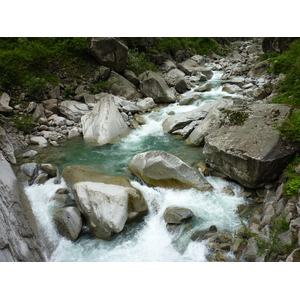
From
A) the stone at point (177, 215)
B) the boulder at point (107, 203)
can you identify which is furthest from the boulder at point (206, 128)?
the boulder at point (107, 203)

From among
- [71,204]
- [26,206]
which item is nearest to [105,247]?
[71,204]

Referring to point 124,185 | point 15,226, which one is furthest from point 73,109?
point 15,226

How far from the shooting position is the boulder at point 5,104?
10.6 m

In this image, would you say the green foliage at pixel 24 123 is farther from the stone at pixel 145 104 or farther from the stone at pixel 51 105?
the stone at pixel 145 104

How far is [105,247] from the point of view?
212 inches

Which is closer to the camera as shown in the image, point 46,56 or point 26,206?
point 26,206

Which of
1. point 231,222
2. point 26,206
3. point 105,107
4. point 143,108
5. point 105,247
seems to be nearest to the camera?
point 105,247

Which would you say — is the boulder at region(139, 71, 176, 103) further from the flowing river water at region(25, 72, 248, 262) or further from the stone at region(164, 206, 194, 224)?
the stone at region(164, 206, 194, 224)

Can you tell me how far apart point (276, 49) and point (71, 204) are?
19089mm

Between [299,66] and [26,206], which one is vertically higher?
[299,66]

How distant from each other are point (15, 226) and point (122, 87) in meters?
11.1

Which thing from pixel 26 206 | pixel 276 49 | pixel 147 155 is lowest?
pixel 26 206

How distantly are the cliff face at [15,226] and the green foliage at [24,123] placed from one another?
403 centimetres

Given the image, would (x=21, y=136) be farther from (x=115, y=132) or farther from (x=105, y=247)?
(x=105, y=247)
